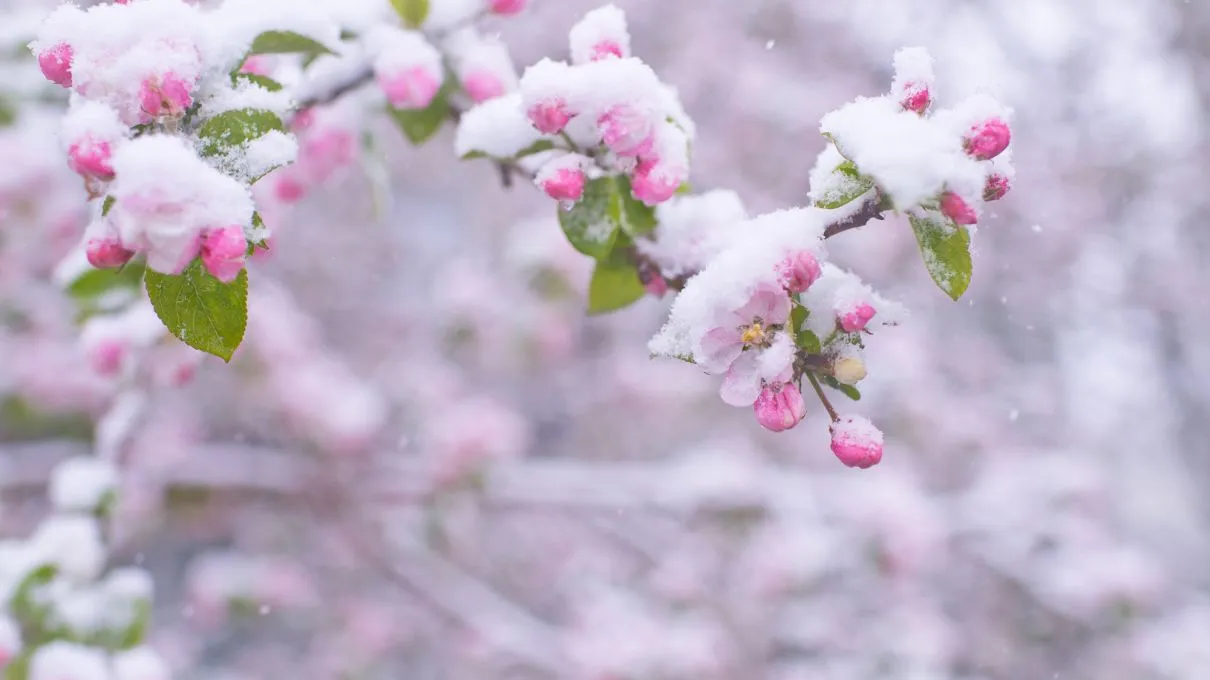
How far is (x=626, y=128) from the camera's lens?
972 mm

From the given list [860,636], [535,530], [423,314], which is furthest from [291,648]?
[860,636]

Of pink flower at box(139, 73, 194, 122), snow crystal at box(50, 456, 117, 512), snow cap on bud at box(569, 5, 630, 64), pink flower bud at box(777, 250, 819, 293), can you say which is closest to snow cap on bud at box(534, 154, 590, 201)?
snow cap on bud at box(569, 5, 630, 64)

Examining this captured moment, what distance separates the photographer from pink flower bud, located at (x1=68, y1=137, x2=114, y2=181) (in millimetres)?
786

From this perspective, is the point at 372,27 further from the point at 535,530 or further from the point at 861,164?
the point at 535,530

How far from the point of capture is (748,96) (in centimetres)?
499

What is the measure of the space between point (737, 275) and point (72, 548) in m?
1.29

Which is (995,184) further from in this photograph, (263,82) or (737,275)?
(263,82)

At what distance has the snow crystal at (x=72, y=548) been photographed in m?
1.51

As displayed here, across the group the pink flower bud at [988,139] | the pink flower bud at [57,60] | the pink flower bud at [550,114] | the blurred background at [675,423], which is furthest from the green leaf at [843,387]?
the blurred background at [675,423]

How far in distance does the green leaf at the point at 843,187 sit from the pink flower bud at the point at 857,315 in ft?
0.33

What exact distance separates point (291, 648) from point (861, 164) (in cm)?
465

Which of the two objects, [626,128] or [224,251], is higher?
[626,128]

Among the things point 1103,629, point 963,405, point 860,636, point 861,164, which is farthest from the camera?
point 963,405

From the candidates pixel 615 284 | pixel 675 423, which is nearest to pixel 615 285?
pixel 615 284
